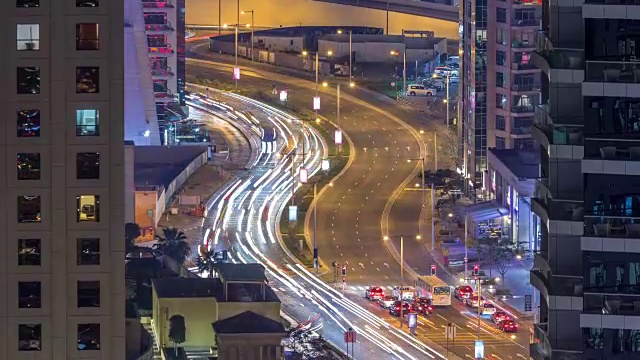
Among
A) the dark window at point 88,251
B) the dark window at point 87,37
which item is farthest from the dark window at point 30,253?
the dark window at point 87,37

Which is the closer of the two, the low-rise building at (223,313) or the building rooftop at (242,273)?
the low-rise building at (223,313)

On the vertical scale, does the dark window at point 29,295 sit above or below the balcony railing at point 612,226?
below

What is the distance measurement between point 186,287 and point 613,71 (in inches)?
3884

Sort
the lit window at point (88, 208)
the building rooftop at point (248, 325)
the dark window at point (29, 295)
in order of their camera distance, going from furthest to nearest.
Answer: the building rooftop at point (248, 325) → the dark window at point (29, 295) → the lit window at point (88, 208)

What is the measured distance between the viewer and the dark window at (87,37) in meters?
86.1

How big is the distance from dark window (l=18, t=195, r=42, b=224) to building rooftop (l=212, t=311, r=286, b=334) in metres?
59.1

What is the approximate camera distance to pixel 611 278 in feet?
202

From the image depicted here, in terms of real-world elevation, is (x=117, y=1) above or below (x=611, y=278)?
above

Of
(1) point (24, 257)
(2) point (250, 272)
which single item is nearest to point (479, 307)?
(2) point (250, 272)

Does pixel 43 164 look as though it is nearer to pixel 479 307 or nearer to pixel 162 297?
pixel 162 297

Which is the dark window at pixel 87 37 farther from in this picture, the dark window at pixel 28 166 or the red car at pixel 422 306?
the red car at pixel 422 306

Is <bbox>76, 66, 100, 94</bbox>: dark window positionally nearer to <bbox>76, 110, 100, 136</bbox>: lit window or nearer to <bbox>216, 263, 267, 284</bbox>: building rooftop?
<bbox>76, 110, 100, 136</bbox>: lit window

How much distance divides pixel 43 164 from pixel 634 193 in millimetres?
32260

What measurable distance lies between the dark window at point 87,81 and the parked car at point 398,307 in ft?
362
